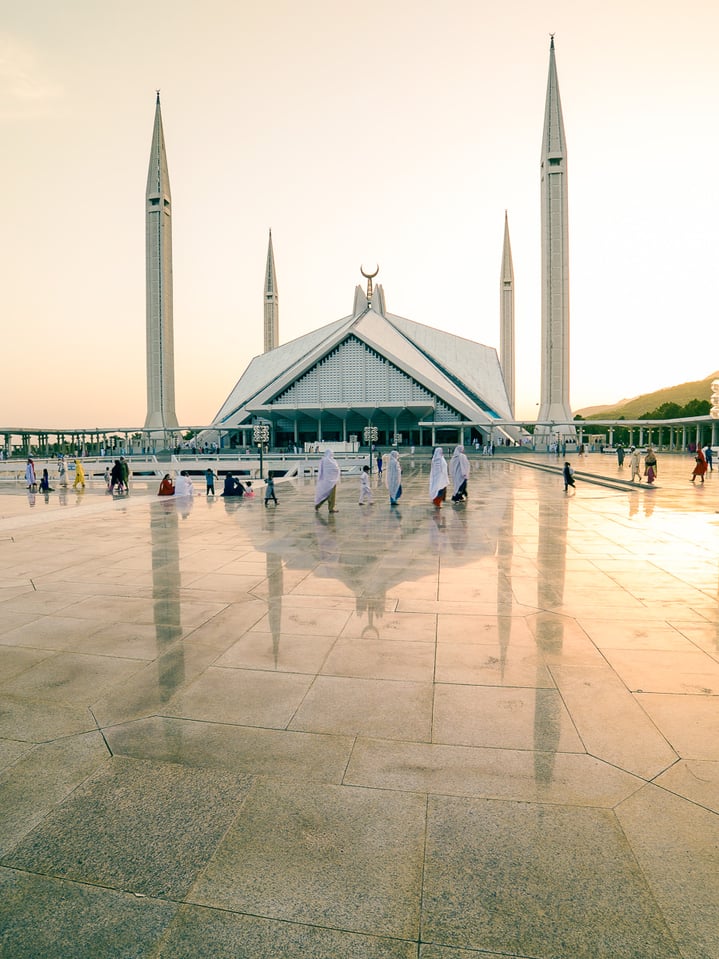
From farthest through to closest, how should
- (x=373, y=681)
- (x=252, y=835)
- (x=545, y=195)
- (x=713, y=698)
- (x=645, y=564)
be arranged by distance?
(x=545, y=195), (x=645, y=564), (x=373, y=681), (x=713, y=698), (x=252, y=835)

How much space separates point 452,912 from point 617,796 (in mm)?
1002

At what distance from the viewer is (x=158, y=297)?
54312 mm

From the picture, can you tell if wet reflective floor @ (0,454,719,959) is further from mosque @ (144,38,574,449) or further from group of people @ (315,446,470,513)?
mosque @ (144,38,574,449)

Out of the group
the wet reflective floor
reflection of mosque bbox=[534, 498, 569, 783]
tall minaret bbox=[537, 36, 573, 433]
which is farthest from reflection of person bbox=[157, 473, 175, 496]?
tall minaret bbox=[537, 36, 573, 433]

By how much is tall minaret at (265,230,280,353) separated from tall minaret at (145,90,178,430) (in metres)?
26.9

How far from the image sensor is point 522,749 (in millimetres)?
2842

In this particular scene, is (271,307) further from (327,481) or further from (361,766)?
(361,766)

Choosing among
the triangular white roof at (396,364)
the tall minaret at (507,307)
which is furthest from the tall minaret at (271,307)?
the tall minaret at (507,307)

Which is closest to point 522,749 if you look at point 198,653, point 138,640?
point 198,653

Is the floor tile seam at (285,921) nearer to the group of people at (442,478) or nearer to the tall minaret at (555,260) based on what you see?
the group of people at (442,478)

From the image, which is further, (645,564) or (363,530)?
(363,530)

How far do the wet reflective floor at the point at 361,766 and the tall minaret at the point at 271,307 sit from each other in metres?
78.9

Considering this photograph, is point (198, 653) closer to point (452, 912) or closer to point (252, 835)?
point (252, 835)

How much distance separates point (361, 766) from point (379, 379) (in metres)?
49.9
